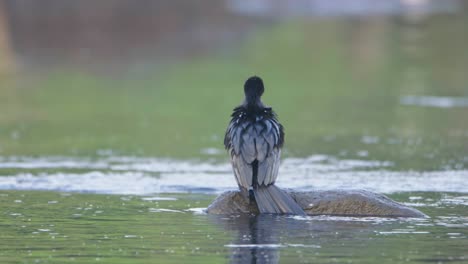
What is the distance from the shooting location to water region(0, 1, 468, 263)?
11.4 m

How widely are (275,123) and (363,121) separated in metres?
11.2

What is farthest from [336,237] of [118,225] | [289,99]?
[289,99]

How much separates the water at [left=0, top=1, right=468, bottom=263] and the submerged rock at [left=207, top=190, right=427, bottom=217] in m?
0.20

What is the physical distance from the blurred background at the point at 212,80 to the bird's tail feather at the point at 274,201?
16.4ft

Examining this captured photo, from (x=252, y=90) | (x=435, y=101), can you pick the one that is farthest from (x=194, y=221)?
(x=435, y=101)

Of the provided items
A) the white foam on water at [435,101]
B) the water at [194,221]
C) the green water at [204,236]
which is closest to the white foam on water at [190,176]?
the water at [194,221]

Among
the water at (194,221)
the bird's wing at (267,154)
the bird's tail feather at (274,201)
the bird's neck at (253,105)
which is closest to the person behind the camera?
the water at (194,221)

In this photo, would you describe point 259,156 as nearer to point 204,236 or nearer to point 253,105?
point 253,105

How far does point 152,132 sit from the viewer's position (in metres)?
22.6

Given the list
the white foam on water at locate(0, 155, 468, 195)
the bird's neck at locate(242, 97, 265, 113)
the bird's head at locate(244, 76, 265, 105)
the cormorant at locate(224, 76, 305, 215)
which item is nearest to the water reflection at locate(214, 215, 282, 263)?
the cormorant at locate(224, 76, 305, 215)

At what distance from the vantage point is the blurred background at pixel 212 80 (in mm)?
20812

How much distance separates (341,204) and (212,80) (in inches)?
813

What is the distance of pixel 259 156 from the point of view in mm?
12594

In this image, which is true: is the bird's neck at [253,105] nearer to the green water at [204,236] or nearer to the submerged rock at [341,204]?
the submerged rock at [341,204]
